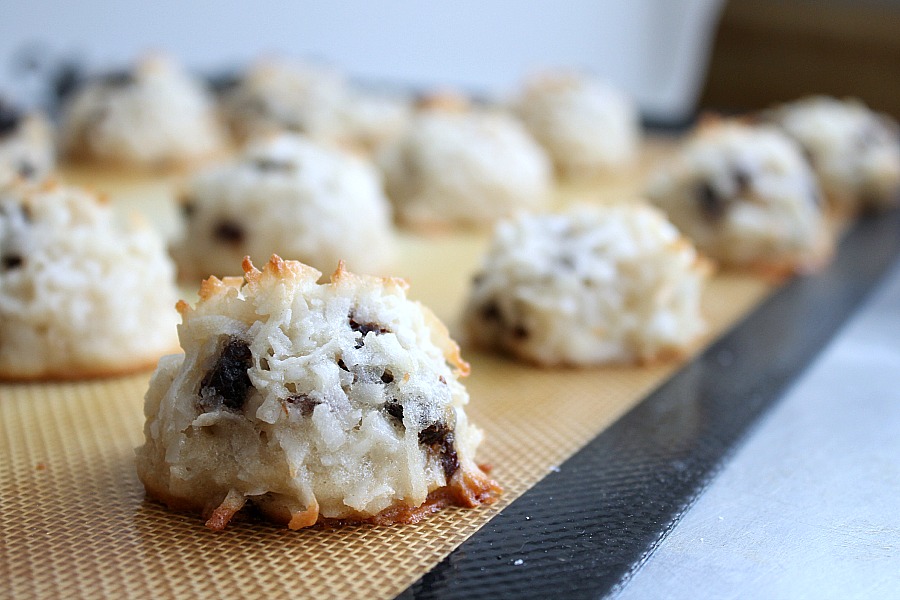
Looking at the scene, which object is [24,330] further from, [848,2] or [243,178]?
[848,2]

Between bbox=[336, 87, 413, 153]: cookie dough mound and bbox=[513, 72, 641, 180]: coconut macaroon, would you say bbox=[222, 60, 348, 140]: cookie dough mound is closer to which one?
bbox=[336, 87, 413, 153]: cookie dough mound

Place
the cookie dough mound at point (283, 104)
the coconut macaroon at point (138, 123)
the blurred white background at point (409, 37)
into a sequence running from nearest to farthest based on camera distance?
1. the coconut macaroon at point (138, 123)
2. the cookie dough mound at point (283, 104)
3. the blurred white background at point (409, 37)

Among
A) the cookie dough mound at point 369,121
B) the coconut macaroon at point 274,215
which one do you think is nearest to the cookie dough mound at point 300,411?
the coconut macaroon at point 274,215

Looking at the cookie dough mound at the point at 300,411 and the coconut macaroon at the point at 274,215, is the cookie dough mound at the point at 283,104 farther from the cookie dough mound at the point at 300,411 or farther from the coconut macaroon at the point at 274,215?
the cookie dough mound at the point at 300,411

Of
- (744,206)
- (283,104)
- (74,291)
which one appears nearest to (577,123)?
(283,104)

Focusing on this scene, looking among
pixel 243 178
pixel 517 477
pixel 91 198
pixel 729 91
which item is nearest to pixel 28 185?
pixel 91 198

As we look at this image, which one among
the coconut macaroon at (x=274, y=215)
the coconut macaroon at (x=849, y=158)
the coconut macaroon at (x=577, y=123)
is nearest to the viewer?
the coconut macaroon at (x=274, y=215)

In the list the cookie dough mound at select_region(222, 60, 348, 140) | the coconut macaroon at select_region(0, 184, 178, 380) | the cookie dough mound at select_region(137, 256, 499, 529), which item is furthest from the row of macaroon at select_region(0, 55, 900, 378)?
the cookie dough mound at select_region(137, 256, 499, 529)

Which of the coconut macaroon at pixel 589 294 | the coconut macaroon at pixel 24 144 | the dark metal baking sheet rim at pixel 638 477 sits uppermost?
the coconut macaroon at pixel 24 144

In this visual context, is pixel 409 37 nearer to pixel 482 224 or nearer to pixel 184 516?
pixel 482 224
